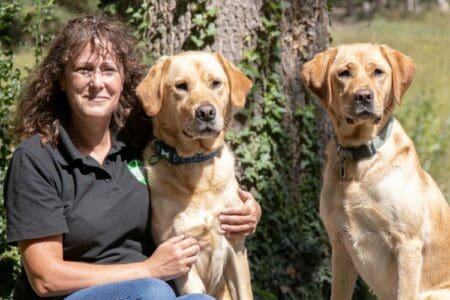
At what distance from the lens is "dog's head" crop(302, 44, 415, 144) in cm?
381

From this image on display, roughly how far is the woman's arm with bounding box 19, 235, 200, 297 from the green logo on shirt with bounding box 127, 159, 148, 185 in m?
0.35

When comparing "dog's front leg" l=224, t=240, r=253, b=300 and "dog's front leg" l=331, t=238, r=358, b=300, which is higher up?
"dog's front leg" l=224, t=240, r=253, b=300

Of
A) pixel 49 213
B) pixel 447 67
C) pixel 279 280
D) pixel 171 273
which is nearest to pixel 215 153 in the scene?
pixel 171 273

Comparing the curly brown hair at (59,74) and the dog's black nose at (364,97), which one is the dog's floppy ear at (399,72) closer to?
the dog's black nose at (364,97)

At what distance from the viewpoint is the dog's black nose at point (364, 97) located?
375cm

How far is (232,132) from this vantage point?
4.92 meters

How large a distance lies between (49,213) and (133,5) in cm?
195

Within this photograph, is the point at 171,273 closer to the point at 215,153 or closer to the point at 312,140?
the point at 215,153

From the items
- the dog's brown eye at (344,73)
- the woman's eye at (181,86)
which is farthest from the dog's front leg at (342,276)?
the woman's eye at (181,86)

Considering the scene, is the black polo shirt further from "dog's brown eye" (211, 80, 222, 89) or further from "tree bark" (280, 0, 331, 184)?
"tree bark" (280, 0, 331, 184)

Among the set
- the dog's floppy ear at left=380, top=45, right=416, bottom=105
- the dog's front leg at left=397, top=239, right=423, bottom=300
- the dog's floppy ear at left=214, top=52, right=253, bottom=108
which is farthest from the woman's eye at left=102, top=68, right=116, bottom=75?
the dog's front leg at left=397, top=239, right=423, bottom=300

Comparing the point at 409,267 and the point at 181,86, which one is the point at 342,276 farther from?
the point at 181,86

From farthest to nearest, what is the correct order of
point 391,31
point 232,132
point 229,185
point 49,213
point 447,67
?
point 391,31
point 447,67
point 232,132
point 229,185
point 49,213

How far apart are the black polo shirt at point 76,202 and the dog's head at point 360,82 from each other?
1000mm
